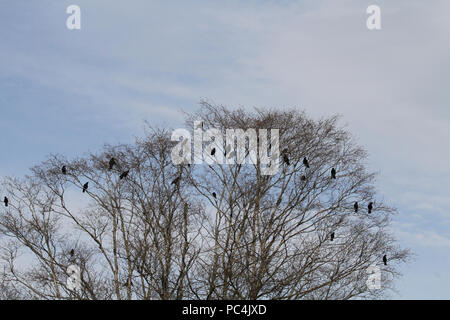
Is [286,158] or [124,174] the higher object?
[286,158]

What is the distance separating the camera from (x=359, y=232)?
60.8 ft

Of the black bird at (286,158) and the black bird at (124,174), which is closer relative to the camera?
the black bird at (286,158)

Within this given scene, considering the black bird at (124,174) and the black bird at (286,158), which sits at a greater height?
the black bird at (286,158)

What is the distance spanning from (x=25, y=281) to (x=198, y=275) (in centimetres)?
655

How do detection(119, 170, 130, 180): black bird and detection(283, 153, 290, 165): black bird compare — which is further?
detection(119, 170, 130, 180): black bird

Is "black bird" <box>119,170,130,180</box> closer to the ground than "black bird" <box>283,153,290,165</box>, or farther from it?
closer to the ground

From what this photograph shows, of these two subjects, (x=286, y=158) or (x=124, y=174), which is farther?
(x=124, y=174)

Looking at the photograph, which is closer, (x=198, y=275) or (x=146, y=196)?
(x=198, y=275)
